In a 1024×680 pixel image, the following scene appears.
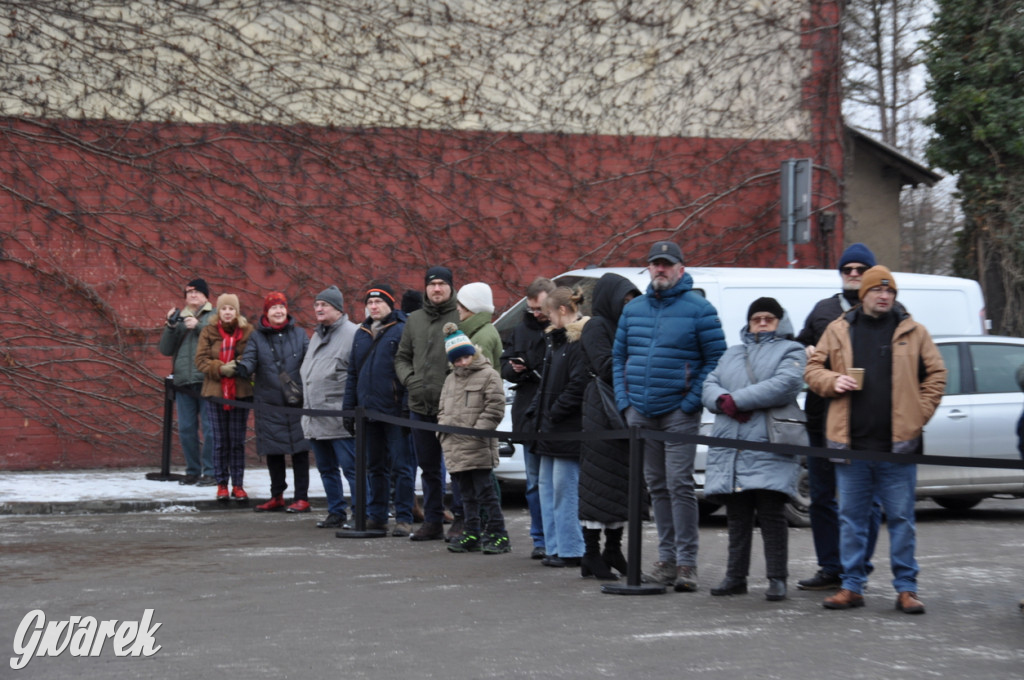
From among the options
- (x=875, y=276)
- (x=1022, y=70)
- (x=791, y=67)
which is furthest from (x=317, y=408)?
(x=1022, y=70)

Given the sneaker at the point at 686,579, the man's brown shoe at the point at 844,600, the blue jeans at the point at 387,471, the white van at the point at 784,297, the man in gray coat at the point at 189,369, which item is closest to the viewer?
the man's brown shoe at the point at 844,600

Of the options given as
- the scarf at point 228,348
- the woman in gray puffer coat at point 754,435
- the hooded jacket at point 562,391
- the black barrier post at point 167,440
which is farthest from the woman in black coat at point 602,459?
the black barrier post at point 167,440

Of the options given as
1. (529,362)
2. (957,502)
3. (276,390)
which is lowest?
(957,502)

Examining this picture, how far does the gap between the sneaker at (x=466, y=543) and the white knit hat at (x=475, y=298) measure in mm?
1684

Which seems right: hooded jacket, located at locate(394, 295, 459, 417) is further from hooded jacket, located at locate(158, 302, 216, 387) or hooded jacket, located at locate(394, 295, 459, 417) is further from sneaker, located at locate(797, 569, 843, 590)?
hooded jacket, located at locate(158, 302, 216, 387)

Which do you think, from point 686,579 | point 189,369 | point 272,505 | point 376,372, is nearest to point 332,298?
point 376,372

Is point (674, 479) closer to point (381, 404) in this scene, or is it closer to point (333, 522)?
point (381, 404)

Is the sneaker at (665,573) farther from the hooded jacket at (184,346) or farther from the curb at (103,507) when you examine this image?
the hooded jacket at (184,346)

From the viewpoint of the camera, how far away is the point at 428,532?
33.0 ft

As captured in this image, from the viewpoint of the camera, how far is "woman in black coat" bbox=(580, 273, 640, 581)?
25.7 ft

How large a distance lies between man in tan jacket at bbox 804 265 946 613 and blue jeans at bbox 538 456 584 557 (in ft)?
6.27

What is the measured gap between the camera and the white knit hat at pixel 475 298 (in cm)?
987

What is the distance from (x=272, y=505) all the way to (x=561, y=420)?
4.43 metres

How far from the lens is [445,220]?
51.3ft
